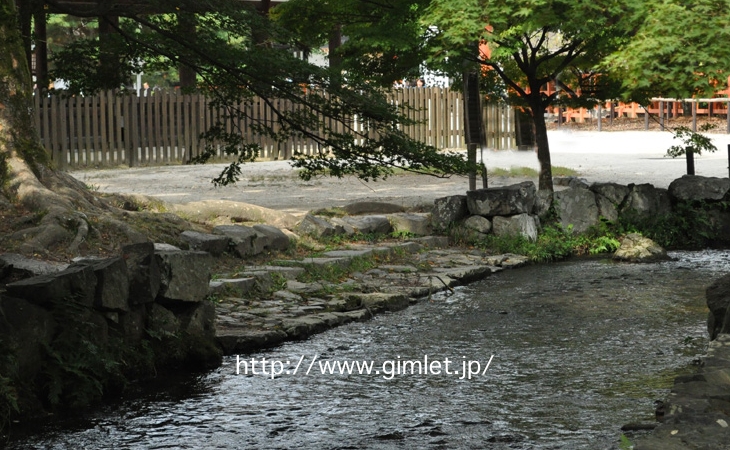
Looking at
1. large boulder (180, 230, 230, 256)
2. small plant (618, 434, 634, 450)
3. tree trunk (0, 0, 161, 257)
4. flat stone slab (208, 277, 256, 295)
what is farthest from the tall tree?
small plant (618, 434, 634, 450)

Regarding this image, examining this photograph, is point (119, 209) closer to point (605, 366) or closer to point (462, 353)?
point (462, 353)

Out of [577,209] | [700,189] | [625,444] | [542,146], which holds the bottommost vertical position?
[625,444]

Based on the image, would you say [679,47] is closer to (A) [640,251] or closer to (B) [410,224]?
(A) [640,251]

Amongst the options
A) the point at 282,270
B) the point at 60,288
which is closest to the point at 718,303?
the point at 60,288

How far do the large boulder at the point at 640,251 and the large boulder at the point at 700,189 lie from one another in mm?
1702

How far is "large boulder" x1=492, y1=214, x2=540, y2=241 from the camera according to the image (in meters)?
14.6

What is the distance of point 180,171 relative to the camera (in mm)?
22406

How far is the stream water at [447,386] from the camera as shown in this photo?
6.49 meters

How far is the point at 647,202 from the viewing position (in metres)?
A: 15.5

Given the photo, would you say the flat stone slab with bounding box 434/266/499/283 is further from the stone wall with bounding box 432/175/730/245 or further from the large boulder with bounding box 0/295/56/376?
the large boulder with bounding box 0/295/56/376

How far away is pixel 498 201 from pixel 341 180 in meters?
6.20

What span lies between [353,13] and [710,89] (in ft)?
16.9

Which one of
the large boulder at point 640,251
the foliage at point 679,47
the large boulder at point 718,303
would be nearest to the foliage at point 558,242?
the large boulder at point 640,251

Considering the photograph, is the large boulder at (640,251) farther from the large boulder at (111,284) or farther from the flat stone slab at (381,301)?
the large boulder at (111,284)
